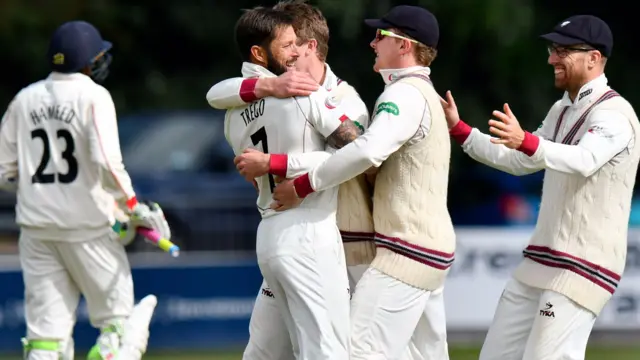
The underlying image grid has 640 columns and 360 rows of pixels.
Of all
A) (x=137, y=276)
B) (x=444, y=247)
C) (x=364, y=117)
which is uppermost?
(x=364, y=117)

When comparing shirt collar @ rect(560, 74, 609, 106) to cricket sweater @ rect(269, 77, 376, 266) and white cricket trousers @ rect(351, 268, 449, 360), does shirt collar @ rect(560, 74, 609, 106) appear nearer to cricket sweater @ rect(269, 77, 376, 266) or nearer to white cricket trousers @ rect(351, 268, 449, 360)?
cricket sweater @ rect(269, 77, 376, 266)

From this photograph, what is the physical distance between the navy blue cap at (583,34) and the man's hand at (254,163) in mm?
1462

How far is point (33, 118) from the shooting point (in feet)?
25.1

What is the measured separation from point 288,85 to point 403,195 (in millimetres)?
675

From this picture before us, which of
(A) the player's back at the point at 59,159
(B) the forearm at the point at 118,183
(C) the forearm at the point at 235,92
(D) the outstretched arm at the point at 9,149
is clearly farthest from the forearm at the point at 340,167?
(D) the outstretched arm at the point at 9,149

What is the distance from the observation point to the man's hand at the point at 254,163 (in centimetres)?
573

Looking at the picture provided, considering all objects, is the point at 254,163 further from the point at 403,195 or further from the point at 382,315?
the point at 382,315

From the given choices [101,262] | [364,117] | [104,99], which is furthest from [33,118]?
[364,117]

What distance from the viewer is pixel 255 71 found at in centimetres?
595


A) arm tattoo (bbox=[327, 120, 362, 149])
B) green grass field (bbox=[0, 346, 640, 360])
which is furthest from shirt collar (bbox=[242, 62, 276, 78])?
green grass field (bbox=[0, 346, 640, 360])

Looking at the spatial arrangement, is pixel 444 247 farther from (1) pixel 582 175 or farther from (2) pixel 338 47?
(2) pixel 338 47

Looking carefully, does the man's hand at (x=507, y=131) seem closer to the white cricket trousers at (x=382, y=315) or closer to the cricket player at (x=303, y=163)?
the cricket player at (x=303, y=163)

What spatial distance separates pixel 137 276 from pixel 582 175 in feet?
16.4

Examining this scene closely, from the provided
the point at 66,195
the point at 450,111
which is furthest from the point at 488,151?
the point at 66,195
